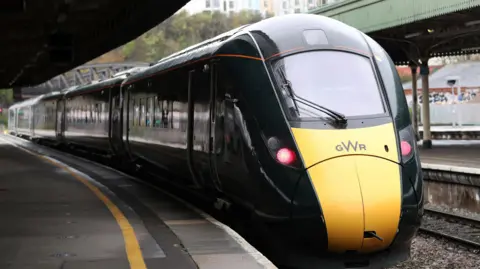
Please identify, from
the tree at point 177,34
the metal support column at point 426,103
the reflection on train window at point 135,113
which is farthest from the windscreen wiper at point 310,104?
the tree at point 177,34

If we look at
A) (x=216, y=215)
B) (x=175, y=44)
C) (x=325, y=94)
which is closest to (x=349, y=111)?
(x=325, y=94)

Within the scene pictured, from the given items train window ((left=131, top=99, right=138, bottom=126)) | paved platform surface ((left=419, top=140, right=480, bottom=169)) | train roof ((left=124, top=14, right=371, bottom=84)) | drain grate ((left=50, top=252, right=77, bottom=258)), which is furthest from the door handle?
paved platform surface ((left=419, top=140, right=480, bottom=169))

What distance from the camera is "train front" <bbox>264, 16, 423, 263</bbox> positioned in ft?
20.6

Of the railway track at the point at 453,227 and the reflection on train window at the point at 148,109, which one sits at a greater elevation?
the reflection on train window at the point at 148,109

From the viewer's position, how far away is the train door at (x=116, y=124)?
53.6 ft

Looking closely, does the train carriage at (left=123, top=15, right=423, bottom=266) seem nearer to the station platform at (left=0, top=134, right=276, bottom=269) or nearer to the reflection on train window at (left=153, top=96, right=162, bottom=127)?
the station platform at (left=0, top=134, right=276, bottom=269)

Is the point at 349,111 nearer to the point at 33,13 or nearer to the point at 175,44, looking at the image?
the point at 33,13

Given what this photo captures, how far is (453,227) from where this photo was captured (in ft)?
39.4

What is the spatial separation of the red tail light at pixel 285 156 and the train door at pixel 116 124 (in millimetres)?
10047

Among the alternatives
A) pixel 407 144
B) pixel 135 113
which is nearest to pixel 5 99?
pixel 135 113

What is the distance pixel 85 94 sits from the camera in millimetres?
22797

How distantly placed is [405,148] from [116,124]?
36.9ft

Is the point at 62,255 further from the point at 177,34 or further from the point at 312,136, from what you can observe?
the point at 177,34

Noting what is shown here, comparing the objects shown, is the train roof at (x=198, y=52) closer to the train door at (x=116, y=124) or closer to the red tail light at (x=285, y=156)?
the red tail light at (x=285, y=156)
